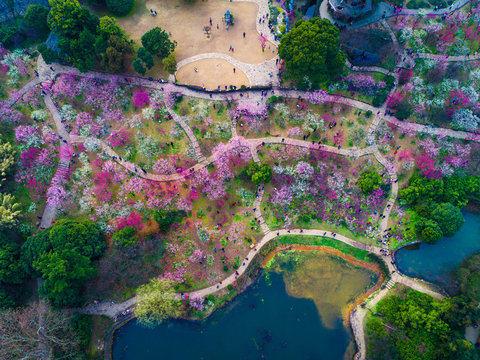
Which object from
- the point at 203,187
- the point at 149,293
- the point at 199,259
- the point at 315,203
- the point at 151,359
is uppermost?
the point at 203,187

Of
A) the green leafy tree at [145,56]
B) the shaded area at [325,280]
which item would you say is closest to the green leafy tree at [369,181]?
the shaded area at [325,280]

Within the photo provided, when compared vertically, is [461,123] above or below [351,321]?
above

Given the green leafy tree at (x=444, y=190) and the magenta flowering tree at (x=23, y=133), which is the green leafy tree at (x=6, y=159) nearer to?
the magenta flowering tree at (x=23, y=133)

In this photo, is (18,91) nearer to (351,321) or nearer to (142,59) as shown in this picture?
(142,59)

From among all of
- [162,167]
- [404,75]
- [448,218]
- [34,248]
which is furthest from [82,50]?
[448,218]

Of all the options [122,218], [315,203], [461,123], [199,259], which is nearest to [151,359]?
[199,259]

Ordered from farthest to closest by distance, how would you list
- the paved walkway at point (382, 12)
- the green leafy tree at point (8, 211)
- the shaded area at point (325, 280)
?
the paved walkway at point (382, 12), the shaded area at point (325, 280), the green leafy tree at point (8, 211)
